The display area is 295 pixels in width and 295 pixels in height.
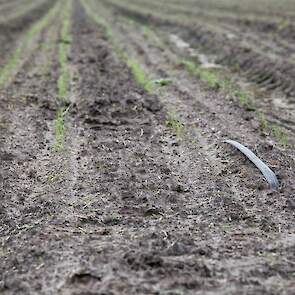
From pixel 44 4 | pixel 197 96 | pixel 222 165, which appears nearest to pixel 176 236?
pixel 222 165

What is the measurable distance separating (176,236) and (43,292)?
1570mm

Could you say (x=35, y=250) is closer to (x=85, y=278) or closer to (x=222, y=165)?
(x=85, y=278)

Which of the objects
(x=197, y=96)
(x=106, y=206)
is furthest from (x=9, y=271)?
(x=197, y=96)

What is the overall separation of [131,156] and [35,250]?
2997mm

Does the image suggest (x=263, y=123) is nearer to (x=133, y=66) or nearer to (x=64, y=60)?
(x=133, y=66)

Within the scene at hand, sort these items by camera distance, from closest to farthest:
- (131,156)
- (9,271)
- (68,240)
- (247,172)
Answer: (9,271), (68,240), (247,172), (131,156)

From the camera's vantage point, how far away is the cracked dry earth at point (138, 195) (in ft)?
17.1

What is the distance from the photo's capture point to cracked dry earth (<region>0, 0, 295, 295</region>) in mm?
5203

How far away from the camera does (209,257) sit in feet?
18.1

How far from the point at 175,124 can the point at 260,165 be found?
8.30 ft

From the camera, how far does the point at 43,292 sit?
196 inches

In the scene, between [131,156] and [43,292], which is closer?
[43,292]

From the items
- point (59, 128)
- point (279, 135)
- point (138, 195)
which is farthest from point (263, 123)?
point (138, 195)

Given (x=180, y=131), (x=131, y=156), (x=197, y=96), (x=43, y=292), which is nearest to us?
(x=43, y=292)
